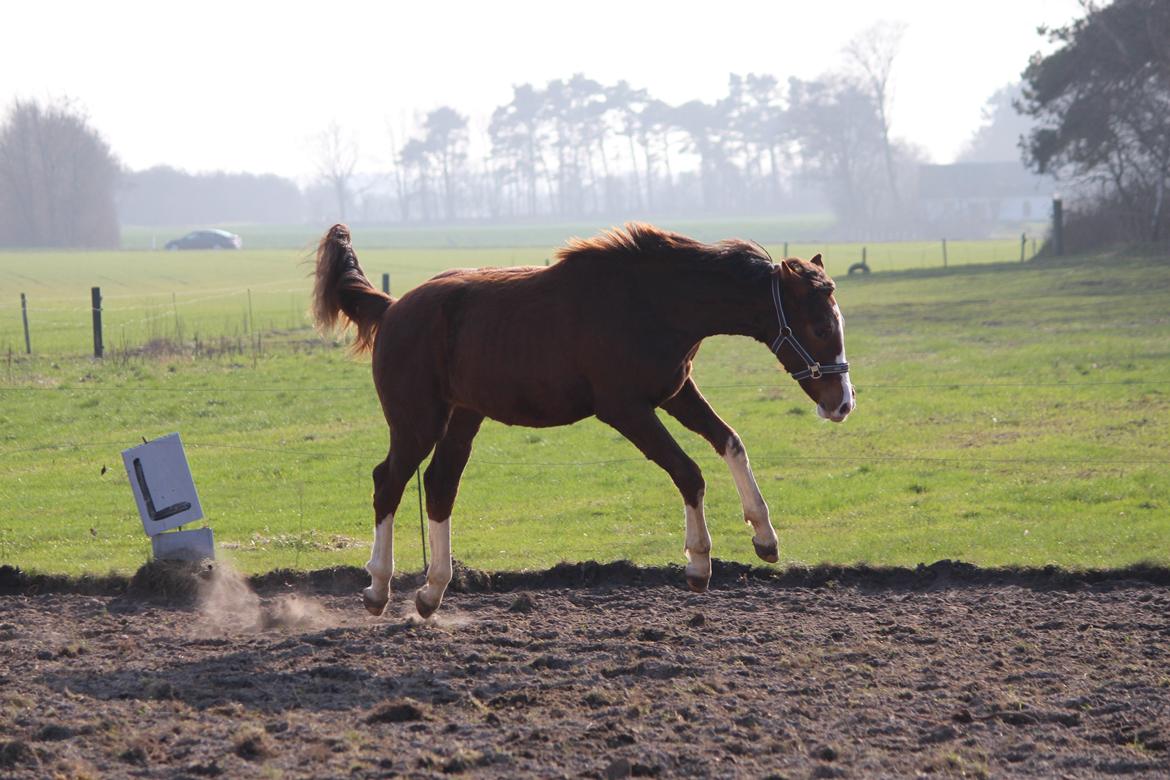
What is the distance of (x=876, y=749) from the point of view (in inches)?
210

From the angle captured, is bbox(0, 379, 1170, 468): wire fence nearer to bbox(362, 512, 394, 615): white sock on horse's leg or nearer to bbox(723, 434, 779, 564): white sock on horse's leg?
bbox(362, 512, 394, 615): white sock on horse's leg

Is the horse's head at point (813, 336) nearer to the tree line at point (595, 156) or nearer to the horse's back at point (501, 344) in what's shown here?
the horse's back at point (501, 344)

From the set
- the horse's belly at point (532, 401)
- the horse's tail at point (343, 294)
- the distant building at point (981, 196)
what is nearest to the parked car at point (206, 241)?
the distant building at point (981, 196)

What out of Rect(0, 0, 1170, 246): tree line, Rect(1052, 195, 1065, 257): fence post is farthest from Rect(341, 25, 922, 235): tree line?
Rect(1052, 195, 1065, 257): fence post

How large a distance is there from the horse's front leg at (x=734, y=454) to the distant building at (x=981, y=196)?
9804 cm

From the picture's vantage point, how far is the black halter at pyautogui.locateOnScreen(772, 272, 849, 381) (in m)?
6.90

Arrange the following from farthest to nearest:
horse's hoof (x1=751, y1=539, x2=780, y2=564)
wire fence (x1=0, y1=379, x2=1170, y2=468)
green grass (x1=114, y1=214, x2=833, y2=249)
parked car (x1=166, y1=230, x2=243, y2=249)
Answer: green grass (x1=114, y1=214, x2=833, y2=249)
parked car (x1=166, y1=230, x2=243, y2=249)
wire fence (x1=0, y1=379, x2=1170, y2=468)
horse's hoof (x1=751, y1=539, x2=780, y2=564)

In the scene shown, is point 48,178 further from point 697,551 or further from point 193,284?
point 697,551

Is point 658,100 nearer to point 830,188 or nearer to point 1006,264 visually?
point 830,188

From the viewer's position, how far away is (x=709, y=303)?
7078 millimetres

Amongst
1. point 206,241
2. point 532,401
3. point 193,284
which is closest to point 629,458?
point 532,401

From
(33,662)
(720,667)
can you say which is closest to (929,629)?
(720,667)

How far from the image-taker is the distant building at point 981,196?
103938 mm

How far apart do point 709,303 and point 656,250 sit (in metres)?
0.44
